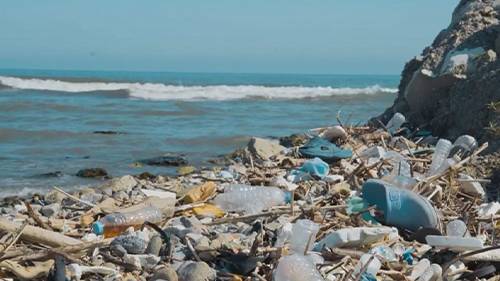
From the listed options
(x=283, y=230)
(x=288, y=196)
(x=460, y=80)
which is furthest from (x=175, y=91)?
(x=283, y=230)

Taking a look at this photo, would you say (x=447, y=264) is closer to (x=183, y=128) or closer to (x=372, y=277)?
(x=372, y=277)

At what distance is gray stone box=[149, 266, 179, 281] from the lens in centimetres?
322

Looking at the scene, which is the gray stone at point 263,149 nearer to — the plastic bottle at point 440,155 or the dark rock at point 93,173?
the dark rock at point 93,173

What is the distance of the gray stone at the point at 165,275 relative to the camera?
10.6 ft

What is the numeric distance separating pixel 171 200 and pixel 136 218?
638 millimetres

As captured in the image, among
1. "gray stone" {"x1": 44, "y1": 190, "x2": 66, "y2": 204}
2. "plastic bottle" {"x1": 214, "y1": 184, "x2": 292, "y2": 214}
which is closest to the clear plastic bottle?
"plastic bottle" {"x1": 214, "y1": 184, "x2": 292, "y2": 214}

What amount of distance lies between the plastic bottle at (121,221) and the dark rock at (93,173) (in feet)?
13.8

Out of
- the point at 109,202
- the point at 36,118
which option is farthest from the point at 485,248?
the point at 36,118

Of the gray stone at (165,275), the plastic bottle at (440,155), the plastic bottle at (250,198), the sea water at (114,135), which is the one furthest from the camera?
the sea water at (114,135)

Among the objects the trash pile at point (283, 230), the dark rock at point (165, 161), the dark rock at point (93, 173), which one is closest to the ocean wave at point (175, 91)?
the dark rock at point (165, 161)

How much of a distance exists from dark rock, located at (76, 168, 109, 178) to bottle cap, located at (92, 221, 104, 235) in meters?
4.30

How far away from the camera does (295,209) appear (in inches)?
171

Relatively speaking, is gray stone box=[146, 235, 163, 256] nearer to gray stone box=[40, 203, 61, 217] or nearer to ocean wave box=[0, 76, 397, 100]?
gray stone box=[40, 203, 61, 217]

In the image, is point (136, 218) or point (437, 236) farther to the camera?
point (136, 218)
